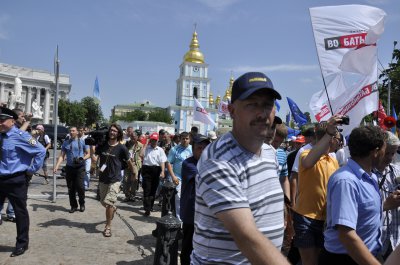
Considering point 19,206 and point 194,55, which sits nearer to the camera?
point 19,206

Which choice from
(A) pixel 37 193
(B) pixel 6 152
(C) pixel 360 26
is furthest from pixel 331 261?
(A) pixel 37 193

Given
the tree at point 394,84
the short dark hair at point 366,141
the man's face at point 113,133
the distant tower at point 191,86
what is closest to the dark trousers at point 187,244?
the short dark hair at point 366,141

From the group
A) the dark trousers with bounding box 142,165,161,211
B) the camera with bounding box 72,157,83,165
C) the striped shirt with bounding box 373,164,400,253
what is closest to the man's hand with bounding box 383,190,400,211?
the striped shirt with bounding box 373,164,400,253

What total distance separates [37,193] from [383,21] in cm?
905

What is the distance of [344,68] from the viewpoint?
5488mm

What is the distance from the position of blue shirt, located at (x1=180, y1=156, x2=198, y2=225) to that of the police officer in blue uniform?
7.90 feet

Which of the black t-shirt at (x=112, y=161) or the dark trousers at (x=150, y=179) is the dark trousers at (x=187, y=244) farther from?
the dark trousers at (x=150, y=179)

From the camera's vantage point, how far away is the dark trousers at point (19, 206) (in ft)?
18.4

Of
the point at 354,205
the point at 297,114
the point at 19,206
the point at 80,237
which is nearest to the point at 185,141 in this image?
the point at 80,237

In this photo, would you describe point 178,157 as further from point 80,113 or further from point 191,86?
point 191,86

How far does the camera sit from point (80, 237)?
6.71 metres

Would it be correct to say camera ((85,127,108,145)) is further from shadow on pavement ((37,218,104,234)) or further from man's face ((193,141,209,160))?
man's face ((193,141,209,160))

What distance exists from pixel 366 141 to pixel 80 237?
5.31 metres

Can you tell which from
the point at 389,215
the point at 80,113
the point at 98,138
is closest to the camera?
the point at 389,215
